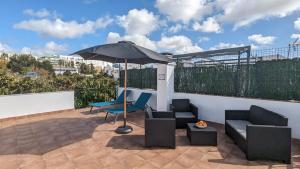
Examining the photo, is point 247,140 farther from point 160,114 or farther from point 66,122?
point 66,122

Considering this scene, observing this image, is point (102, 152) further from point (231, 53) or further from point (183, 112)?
point (231, 53)

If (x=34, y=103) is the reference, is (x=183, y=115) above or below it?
below

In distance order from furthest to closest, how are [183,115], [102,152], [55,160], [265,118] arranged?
[183,115]
[265,118]
[102,152]
[55,160]

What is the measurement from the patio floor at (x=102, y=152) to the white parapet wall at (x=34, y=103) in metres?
1.16

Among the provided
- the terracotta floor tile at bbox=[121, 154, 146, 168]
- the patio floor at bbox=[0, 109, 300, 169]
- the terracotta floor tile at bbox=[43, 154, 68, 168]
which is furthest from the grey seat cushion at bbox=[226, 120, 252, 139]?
the terracotta floor tile at bbox=[43, 154, 68, 168]

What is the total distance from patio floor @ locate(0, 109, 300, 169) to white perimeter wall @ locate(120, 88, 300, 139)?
57 centimetres

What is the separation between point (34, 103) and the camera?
6.31m

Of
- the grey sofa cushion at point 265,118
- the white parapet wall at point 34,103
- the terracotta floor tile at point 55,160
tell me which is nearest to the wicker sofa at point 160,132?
the terracotta floor tile at point 55,160

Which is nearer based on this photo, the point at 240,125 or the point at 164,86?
the point at 240,125

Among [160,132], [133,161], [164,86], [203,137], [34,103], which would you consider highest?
[164,86]

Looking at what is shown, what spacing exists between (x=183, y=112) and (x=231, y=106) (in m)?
1.55

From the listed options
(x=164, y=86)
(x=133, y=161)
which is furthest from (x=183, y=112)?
(x=133, y=161)

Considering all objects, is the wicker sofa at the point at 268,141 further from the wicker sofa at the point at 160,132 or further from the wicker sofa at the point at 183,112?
the wicker sofa at the point at 183,112

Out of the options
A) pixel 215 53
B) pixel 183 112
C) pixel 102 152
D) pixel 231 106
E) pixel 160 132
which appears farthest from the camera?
pixel 215 53
